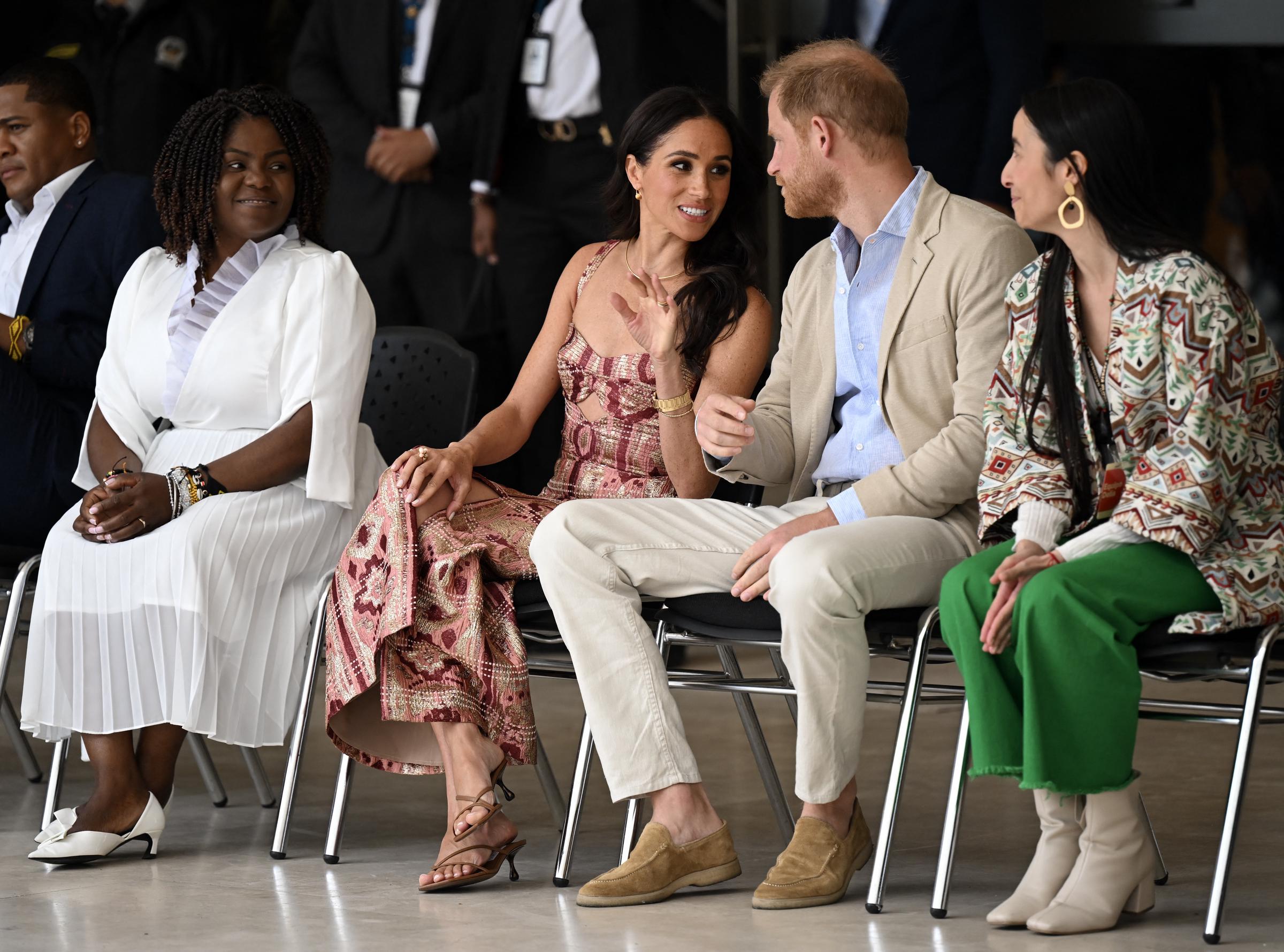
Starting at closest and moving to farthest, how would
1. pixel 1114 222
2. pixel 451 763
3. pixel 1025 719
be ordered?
pixel 1025 719 < pixel 1114 222 < pixel 451 763

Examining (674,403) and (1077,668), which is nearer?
(1077,668)

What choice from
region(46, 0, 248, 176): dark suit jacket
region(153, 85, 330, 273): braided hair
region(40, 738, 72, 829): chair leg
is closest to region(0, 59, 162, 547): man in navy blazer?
region(153, 85, 330, 273): braided hair

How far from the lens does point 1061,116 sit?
3049 millimetres

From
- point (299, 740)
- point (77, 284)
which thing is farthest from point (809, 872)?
point (77, 284)

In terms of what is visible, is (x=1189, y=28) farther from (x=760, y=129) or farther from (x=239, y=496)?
(x=239, y=496)

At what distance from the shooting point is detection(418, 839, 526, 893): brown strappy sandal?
10.9 feet

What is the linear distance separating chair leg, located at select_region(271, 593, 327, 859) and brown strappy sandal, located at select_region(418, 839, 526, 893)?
0.41m

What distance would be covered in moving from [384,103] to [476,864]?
12.1ft

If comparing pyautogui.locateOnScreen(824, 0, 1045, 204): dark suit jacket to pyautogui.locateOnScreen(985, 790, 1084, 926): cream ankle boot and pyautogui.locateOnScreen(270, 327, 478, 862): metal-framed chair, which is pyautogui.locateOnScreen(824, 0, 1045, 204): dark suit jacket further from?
pyautogui.locateOnScreen(985, 790, 1084, 926): cream ankle boot

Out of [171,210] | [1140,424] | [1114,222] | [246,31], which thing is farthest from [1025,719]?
[246,31]

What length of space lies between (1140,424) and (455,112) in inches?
150

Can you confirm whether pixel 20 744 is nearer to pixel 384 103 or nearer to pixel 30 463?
pixel 30 463

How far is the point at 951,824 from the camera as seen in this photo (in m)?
2.97

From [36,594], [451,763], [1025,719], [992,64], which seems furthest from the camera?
[992,64]
